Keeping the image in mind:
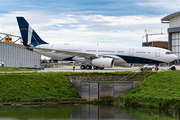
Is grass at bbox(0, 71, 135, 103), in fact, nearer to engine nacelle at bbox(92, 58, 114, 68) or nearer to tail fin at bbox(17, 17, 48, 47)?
engine nacelle at bbox(92, 58, 114, 68)

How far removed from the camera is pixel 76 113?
1784 centimetres

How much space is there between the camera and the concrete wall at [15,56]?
38438 mm

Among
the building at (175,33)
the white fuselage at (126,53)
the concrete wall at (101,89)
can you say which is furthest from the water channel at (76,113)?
the building at (175,33)

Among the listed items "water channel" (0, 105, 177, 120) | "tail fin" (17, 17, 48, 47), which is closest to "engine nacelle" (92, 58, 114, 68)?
"tail fin" (17, 17, 48, 47)

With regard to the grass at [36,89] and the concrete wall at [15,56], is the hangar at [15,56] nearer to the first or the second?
the concrete wall at [15,56]

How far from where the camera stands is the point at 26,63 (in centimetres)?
4706

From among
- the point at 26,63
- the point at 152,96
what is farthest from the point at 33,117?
A: the point at 26,63

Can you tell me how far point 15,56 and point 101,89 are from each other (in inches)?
953

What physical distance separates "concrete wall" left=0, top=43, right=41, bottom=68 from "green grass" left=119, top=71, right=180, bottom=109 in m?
23.1

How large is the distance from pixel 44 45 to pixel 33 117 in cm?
2529

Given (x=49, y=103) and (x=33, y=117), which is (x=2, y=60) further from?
(x=33, y=117)

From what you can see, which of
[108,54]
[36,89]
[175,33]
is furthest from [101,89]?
[175,33]

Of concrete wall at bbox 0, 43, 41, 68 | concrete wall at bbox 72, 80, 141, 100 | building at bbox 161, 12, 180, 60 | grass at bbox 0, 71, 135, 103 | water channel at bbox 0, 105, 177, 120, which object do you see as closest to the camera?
water channel at bbox 0, 105, 177, 120

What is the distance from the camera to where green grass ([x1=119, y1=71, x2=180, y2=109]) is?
61.0 feet
